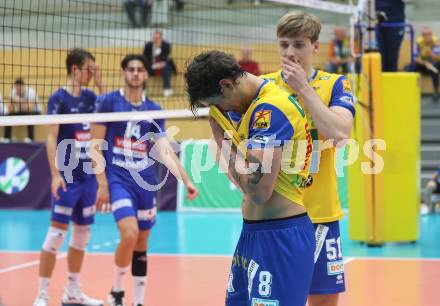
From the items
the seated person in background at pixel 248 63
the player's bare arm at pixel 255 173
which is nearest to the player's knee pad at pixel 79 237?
the player's bare arm at pixel 255 173

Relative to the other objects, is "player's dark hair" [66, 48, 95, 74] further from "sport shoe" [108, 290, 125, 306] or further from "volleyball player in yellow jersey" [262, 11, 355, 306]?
"volleyball player in yellow jersey" [262, 11, 355, 306]

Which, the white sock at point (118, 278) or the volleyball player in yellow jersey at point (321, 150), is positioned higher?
the volleyball player in yellow jersey at point (321, 150)

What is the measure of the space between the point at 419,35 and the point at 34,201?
368 inches

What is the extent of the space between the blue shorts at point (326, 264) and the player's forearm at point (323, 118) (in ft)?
2.21

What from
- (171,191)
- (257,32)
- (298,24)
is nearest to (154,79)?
(257,32)

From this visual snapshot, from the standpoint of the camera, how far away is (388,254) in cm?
959

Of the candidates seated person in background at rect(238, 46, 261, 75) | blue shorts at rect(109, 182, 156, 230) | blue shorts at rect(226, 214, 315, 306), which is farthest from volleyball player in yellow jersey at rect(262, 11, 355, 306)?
seated person in background at rect(238, 46, 261, 75)

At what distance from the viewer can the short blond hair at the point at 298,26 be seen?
4344 millimetres

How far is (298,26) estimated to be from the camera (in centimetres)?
434

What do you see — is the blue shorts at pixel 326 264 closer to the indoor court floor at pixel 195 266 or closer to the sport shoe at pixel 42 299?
the indoor court floor at pixel 195 266

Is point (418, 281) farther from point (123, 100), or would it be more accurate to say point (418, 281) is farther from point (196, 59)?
point (196, 59)

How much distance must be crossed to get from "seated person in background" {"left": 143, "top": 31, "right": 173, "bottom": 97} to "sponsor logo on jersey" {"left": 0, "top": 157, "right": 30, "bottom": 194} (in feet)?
9.29

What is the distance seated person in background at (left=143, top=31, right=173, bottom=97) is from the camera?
14.6m

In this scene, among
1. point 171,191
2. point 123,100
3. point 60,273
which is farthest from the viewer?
point 171,191
